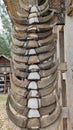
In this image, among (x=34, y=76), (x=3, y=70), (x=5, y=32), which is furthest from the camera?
(x=5, y=32)

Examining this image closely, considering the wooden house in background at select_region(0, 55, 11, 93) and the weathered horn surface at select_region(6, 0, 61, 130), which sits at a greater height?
the weathered horn surface at select_region(6, 0, 61, 130)

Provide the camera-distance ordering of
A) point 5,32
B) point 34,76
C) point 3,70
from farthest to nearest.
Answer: point 5,32 < point 3,70 < point 34,76

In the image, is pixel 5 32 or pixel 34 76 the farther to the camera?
pixel 5 32

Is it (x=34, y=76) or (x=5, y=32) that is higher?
(x=5, y=32)

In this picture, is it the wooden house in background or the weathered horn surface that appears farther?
the wooden house in background

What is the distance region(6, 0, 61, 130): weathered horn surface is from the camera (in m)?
1.06

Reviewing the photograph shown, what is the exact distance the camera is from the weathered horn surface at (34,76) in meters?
1.06

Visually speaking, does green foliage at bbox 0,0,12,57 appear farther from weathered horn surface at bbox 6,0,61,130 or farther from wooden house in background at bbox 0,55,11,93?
weathered horn surface at bbox 6,0,61,130

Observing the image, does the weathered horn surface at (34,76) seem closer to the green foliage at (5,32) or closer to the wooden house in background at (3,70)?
the wooden house in background at (3,70)

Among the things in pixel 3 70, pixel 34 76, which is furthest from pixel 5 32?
pixel 34 76

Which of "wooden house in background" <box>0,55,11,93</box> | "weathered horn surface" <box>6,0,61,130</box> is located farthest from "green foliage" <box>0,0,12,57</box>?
"weathered horn surface" <box>6,0,61,130</box>

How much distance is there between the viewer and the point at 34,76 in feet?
3.49

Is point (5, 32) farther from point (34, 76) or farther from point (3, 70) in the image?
point (34, 76)

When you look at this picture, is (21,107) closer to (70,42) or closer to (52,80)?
(52,80)
